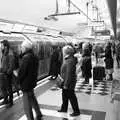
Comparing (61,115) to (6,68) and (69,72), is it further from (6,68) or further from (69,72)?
(6,68)

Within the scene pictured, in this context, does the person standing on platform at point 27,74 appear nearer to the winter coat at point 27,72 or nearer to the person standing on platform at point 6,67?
the winter coat at point 27,72

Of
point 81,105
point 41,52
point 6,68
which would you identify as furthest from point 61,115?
point 41,52

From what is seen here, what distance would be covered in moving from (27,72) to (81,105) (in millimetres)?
2274

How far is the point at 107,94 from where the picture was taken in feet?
20.9

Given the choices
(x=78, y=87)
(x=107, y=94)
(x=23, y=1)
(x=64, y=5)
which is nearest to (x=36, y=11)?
(x=23, y=1)

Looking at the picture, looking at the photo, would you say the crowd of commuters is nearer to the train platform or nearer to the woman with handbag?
the woman with handbag

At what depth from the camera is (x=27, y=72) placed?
363cm

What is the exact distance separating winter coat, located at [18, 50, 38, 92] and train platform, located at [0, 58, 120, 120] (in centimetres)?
110

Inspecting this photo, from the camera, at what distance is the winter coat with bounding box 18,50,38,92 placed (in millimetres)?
3594

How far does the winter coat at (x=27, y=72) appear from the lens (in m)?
3.59

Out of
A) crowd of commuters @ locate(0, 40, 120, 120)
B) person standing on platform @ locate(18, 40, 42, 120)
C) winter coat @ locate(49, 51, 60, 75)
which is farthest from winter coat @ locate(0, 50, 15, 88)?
winter coat @ locate(49, 51, 60, 75)

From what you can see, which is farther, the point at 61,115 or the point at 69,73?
the point at 61,115

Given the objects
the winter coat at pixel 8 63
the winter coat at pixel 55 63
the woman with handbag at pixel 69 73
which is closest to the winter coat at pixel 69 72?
the woman with handbag at pixel 69 73

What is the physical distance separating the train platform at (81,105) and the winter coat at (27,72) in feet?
3.60
